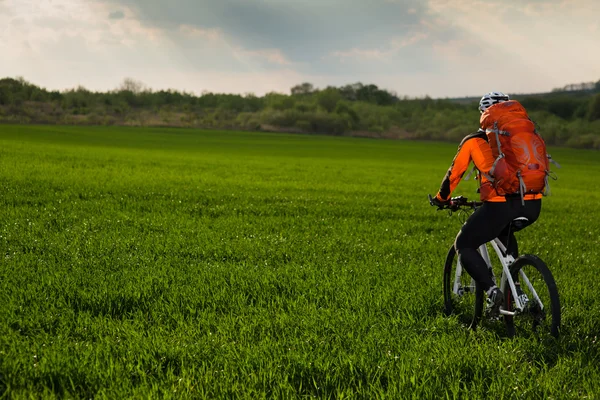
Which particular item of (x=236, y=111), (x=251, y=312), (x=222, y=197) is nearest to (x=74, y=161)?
(x=222, y=197)

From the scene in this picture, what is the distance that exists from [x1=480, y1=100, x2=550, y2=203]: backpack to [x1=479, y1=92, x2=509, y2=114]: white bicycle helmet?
0.39 metres

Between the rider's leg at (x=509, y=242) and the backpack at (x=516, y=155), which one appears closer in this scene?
the backpack at (x=516, y=155)

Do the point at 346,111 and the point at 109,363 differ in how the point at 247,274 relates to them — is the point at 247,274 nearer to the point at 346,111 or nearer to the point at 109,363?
the point at 109,363

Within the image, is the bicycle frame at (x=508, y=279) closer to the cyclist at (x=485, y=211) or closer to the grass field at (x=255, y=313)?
the cyclist at (x=485, y=211)

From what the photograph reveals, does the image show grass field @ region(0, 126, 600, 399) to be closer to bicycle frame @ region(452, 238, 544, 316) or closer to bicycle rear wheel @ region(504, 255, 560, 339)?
bicycle rear wheel @ region(504, 255, 560, 339)

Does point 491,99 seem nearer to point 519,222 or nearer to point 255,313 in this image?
point 519,222

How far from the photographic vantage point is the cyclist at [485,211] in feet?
19.1

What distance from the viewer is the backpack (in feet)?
18.3

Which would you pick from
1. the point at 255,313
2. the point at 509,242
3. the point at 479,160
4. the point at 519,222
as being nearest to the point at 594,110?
the point at 509,242

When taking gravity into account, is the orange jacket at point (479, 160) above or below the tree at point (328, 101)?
below

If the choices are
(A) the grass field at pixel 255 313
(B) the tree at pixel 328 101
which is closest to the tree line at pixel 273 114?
(B) the tree at pixel 328 101

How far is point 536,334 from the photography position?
6.13 metres

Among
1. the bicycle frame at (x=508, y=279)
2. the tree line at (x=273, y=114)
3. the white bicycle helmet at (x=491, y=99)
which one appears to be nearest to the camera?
the bicycle frame at (x=508, y=279)

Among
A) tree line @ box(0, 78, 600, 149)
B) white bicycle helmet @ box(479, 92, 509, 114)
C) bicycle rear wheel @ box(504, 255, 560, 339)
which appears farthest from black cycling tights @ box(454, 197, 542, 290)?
tree line @ box(0, 78, 600, 149)
